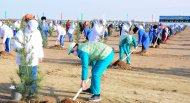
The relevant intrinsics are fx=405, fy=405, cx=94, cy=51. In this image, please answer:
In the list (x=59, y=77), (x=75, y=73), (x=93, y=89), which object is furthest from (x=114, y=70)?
(x=93, y=89)

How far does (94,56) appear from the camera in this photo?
27.2ft

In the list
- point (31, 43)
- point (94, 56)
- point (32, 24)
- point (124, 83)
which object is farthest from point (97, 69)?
point (124, 83)

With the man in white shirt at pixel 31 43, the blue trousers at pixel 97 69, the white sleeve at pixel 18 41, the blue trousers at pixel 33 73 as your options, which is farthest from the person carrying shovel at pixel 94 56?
the white sleeve at pixel 18 41

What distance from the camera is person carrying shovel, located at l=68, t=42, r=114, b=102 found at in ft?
26.1

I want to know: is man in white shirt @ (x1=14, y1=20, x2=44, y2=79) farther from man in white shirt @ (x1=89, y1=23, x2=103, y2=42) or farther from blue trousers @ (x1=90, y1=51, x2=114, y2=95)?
man in white shirt @ (x1=89, y1=23, x2=103, y2=42)

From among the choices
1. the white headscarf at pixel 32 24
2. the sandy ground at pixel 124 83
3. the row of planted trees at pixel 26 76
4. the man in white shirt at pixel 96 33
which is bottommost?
the sandy ground at pixel 124 83

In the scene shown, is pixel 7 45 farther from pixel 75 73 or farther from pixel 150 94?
pixel 150 94

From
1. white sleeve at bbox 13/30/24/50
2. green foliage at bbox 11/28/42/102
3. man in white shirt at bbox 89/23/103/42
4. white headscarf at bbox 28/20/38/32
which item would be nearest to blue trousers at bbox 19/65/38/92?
green foliage at bbox 11/28/42/102

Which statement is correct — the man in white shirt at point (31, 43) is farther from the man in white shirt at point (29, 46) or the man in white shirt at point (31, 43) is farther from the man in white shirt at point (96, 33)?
the man in white shirt at point (96, 33)

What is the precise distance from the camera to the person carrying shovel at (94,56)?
795 centimetres

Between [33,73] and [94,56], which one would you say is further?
[94,56]

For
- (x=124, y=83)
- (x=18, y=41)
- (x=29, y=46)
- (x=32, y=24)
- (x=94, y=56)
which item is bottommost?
(x=124, y=83)

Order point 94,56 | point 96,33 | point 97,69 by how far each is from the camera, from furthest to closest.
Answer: point 96,33 < point 97,69 < point 94,56

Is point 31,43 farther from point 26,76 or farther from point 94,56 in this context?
point 94,56
